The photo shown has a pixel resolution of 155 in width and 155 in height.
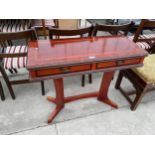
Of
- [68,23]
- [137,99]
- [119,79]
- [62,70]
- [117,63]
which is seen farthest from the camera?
[68,23]

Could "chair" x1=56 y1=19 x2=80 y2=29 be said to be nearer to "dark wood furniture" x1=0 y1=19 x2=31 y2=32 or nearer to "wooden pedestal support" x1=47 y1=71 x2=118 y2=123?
"dark wood furniture" x1=0 y1=19 x2=31 y2=32

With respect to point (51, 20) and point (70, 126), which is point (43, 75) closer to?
point (70, 126)

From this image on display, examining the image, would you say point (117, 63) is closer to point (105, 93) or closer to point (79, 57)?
point (79, 57)

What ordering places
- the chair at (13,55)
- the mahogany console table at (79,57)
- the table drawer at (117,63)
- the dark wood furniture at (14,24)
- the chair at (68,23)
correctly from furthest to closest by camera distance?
the chair at (68,23) → the dark wood furniture at (14,24) → the chair at (13,55) → the table drawer at (117,63) → the mahogany console table at (79,57)

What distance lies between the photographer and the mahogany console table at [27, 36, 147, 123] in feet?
3.27

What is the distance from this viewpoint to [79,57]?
105 centimetres

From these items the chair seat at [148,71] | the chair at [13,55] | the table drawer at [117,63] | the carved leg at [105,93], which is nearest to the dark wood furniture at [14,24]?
the chair at [13,55]

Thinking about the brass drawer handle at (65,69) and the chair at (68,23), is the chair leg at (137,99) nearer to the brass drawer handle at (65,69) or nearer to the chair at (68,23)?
the brass drawer handle at (65,69)

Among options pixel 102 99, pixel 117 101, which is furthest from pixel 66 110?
pixel 117 101

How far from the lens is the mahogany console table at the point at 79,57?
998 millimetres

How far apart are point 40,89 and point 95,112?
2.52 feet

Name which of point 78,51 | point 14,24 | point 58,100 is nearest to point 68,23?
point 14,24

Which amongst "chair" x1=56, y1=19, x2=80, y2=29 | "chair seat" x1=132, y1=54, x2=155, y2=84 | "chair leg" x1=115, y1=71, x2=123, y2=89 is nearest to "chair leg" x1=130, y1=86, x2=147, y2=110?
"chair seat" x1=132, y1=54, x2=155, y2=84

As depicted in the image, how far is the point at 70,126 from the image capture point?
5.01 ft
